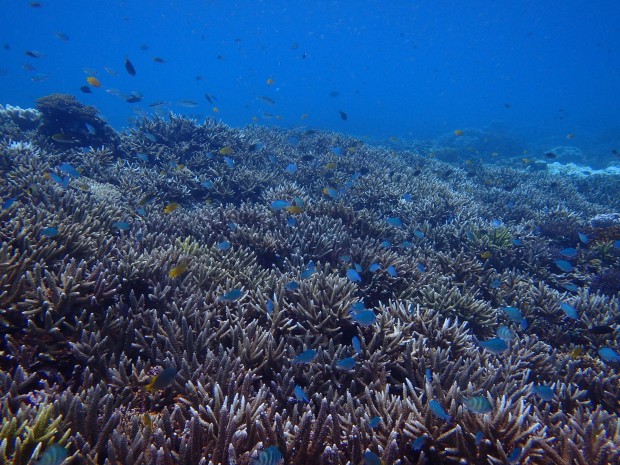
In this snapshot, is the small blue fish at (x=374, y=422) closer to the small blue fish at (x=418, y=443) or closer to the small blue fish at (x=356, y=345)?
the small blue fish at (x=418, y=443)

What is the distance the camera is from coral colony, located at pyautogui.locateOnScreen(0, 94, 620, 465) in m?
2.44

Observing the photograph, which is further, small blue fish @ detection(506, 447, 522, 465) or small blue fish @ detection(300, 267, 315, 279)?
small blue fish @ detection(300, 267, 315, 279)

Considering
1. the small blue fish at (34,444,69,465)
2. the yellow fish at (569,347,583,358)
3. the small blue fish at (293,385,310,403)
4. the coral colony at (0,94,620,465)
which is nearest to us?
the small blue fish at (34,444,69,465)

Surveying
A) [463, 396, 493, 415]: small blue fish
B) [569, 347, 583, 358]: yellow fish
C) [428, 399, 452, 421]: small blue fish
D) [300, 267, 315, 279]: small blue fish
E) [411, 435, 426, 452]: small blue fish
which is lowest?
[411, 435, 426, 452]: small blue fish

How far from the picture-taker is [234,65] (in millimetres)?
169625

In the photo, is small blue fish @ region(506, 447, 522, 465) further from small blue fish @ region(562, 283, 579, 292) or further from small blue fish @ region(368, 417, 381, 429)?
small blue fish @ region(562, 283, 579, 292)

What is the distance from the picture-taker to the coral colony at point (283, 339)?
244 cm

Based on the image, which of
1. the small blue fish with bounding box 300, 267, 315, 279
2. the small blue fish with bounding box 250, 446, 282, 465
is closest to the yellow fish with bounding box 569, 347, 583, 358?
the small blue fish with bounding box 300, 267, 315, 279

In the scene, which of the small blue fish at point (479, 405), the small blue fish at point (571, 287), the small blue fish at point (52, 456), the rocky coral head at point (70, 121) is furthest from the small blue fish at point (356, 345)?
the rocky coral head at point (70, 121)

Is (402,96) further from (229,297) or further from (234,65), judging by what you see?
(229,297)

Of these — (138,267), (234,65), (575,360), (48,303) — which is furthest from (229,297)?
(234,65)

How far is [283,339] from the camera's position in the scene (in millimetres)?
3637

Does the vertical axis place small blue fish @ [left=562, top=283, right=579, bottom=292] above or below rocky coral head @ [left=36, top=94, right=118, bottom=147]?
below

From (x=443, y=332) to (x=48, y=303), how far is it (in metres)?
4.50
